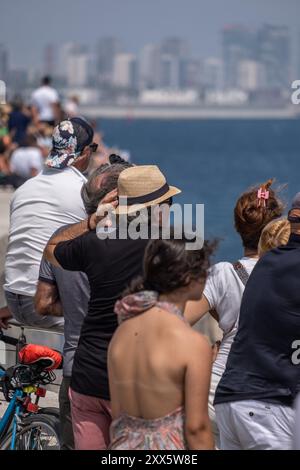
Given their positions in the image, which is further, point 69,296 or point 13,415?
point 13,415

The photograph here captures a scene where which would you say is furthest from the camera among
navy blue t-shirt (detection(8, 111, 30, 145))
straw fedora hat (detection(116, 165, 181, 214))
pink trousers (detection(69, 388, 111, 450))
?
navy blue t-shirt (detection(8, 111, 30, 145))

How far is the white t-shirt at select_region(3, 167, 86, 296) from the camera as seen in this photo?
6.54m

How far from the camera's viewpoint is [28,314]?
6.55m

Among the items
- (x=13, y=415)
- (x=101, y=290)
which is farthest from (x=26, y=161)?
(x=101, y=290)

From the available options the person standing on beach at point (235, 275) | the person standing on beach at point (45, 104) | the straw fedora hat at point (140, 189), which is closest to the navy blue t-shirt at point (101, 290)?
the straw fedora hat at point (140, 189)

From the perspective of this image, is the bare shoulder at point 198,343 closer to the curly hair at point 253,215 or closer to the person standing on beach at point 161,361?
the person standing on beach at point 161,361

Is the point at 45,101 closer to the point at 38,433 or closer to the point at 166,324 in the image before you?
the point at 38,433

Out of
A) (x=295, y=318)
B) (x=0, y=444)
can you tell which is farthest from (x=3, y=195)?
(x=295, y=318)

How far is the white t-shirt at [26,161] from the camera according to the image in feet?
59.3

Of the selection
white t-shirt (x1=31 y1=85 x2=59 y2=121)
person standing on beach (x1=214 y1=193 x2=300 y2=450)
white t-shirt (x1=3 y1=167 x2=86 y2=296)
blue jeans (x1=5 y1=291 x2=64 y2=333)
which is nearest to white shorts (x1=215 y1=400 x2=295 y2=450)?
person standing on beach (x1=214 y1=193 x2=300 y2=450)

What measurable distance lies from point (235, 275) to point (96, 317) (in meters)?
0.70

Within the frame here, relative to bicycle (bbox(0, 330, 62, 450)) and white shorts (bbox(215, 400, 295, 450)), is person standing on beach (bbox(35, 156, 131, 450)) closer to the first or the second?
bicycle (bbox(0, 330, 62, 450))

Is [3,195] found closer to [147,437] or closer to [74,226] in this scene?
[74,226]
